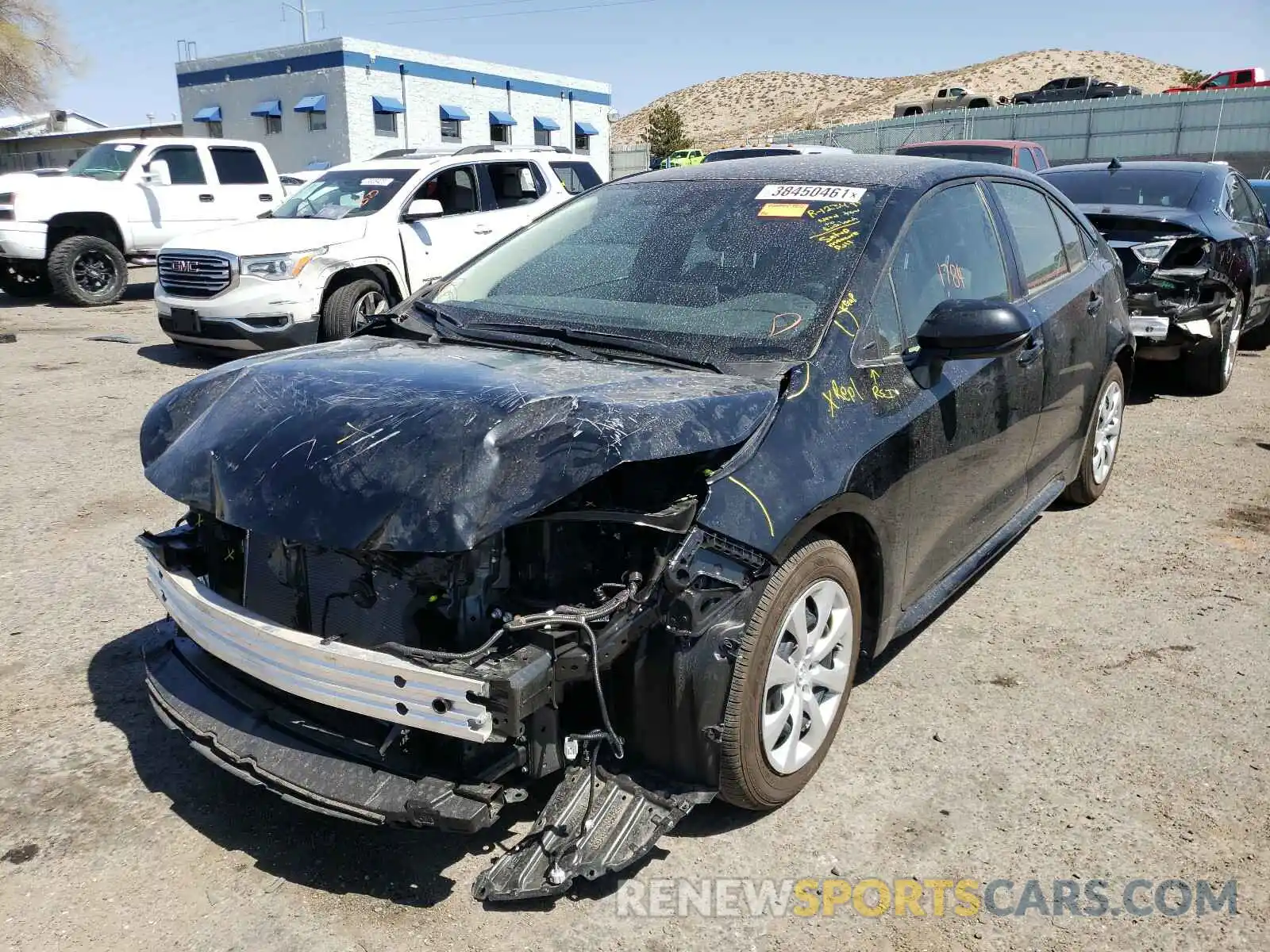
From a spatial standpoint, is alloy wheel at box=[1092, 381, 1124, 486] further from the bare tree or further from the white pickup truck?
the bare tree

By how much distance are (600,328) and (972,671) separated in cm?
189

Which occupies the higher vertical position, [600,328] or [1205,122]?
[1205,122]

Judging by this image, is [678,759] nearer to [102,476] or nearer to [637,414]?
[637,414]

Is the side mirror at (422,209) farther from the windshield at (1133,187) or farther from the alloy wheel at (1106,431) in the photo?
the alloy wheel at (1106,431)

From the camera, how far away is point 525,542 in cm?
261

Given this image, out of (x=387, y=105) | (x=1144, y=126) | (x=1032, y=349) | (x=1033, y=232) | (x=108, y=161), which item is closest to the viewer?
(x=1032, y=349)

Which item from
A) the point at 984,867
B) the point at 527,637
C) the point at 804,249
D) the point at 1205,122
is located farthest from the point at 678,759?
the point at 1205,122

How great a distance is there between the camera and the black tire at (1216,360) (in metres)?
7.94

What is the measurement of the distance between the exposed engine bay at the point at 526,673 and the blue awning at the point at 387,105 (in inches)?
1351

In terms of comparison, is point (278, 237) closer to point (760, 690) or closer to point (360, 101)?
point (760, 690)

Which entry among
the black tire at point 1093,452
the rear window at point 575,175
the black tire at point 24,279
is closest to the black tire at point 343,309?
the rear window at point 575,175

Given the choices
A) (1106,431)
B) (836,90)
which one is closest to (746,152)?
(1106,431)

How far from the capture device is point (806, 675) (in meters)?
2.95
